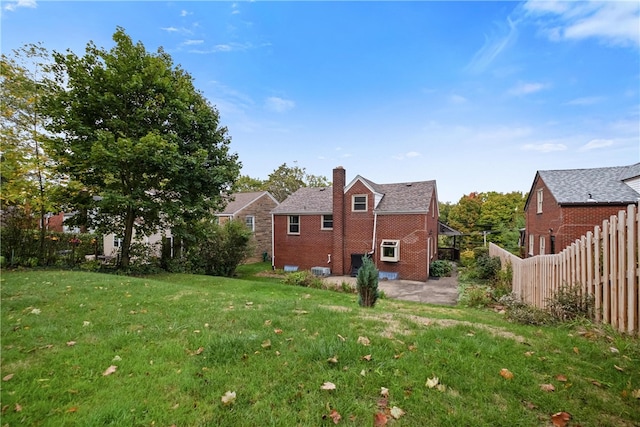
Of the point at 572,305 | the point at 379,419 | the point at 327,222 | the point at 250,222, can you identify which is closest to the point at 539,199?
the point at 327,222

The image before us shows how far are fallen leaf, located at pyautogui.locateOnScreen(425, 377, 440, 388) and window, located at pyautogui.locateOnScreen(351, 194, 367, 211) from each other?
1664 centimetres

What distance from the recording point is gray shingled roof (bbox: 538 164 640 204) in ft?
45.6

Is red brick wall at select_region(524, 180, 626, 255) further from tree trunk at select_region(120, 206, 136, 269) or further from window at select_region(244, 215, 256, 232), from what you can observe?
window at select_region(244, 215, 256, 232)

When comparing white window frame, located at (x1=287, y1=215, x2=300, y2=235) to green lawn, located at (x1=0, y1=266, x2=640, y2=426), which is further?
white window frame, located at (x1=287, y1=215, x2=300, y2=235)

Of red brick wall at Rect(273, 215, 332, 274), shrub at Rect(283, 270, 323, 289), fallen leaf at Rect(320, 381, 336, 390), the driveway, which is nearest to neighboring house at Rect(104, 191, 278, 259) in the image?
red brick wall at Rect(273, 215, 332, 274)

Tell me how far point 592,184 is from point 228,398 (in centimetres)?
2053

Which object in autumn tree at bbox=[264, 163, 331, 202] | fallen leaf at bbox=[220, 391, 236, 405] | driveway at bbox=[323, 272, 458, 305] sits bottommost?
driveway at bbox=[323, 272, 458, 305]

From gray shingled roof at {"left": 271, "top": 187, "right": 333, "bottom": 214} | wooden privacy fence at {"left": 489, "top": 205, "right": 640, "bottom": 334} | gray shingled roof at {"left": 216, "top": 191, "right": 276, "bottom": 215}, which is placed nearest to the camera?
wooden privacy fence at {"left": 489, "top": 205, "right": 640, "bottom": 334}

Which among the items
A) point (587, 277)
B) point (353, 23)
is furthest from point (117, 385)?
point (353, 23)

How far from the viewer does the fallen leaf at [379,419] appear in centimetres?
218

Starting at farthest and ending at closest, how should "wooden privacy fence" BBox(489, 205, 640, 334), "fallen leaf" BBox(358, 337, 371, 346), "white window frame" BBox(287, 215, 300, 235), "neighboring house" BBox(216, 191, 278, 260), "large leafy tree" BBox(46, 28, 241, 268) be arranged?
"neighboring house" BBox(216, 191, 278, 260) → "white window frame" BBox(287, 215, 300, 235) → "large leafy tree" BBox(46, 28, 241, 268) → "wooden privacy fence" BBox(489, 205, 640, 334) → "fallen leaf" BBox(358, 337, 371, 346)

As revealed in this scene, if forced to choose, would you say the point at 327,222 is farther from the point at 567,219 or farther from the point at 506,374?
the point at 506,374

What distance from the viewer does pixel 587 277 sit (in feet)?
16.8

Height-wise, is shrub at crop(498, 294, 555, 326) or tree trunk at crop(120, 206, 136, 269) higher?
tree trunk at crop(120, 206, 136, 269)
